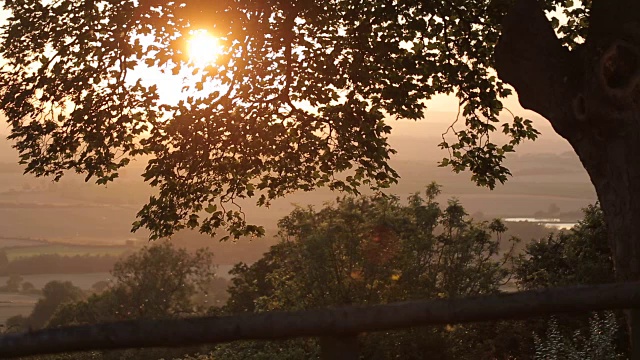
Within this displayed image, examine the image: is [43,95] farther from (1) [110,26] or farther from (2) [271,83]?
(2) [271,83]

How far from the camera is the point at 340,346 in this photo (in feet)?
12.2

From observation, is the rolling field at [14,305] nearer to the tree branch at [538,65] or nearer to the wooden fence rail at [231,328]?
the tree branch at [538,65]

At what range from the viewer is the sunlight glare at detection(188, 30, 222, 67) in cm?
1431

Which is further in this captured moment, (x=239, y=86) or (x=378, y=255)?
(x=378, y=255)

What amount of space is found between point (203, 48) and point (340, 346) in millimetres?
11716

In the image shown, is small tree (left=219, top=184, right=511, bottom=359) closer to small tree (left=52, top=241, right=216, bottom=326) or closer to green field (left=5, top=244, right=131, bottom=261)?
small tree (left=52, top=241, right=216, bottom=326)

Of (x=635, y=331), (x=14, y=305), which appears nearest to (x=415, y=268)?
(x=635, y=331)

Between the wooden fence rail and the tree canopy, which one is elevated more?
the tree canopy

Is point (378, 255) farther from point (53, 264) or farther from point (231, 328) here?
point (53, 264)

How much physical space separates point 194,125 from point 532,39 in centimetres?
640

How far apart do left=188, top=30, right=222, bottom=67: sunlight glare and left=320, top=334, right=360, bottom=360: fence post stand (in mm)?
11054

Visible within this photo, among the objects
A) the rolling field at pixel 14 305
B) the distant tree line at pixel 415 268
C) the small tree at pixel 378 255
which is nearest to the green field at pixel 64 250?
the rolling field at pixel 14 305

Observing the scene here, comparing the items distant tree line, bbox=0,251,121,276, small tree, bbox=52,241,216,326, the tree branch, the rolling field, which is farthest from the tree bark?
distant tree line, bbox=0,251,121,276

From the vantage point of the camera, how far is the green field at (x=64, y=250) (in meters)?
172
